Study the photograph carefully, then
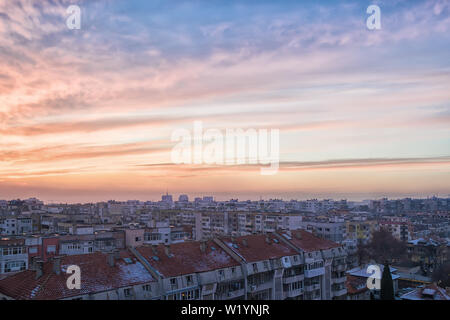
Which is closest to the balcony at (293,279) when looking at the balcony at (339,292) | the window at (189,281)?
the balcony at (339,292)

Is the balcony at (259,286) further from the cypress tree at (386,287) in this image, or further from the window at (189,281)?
the cypress tree at (386,287)

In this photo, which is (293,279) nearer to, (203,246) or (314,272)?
(314,272)

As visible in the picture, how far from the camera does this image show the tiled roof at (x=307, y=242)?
15191 millimetres

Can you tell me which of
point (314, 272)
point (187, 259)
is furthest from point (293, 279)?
point (187, 259)

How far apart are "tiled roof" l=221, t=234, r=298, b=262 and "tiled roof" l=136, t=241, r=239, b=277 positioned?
0.55 metres

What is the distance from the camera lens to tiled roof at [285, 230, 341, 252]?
15.2 m

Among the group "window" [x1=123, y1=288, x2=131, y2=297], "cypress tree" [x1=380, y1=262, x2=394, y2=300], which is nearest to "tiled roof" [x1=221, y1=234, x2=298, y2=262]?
"cypress tree" [x1=380, y1=262, x2=394, y2=300]

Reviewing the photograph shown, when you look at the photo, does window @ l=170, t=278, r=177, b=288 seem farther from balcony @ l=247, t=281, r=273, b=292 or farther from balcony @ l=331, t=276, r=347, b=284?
balcony @ l=331, t=276, r=347, b=284

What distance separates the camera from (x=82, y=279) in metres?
9.34
